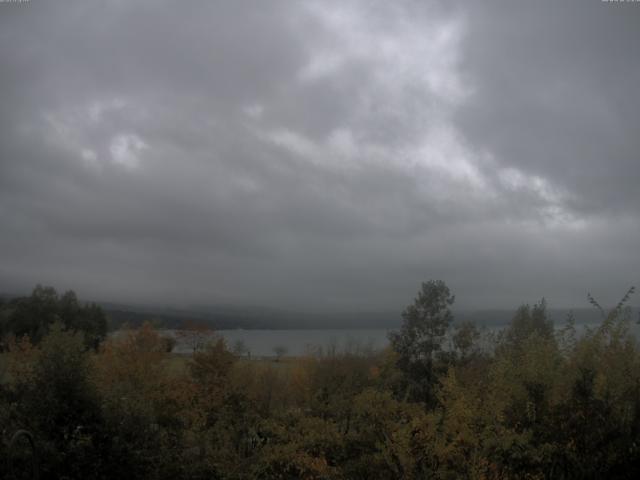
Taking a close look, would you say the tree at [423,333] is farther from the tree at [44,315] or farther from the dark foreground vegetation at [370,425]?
the tree at [44,315]

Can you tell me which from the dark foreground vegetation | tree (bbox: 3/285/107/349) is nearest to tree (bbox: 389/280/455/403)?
the dark foreground vegetation

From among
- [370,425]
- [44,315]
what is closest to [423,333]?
[370,425]

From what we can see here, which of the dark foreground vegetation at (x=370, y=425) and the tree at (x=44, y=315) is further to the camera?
the tree at (x=44, y=315)

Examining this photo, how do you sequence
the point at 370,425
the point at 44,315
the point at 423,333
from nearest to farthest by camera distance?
the point at 370,425, the point at 423,333, the point at 44,315

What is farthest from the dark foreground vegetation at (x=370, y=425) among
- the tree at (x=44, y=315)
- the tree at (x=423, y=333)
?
the tree at (x=44, y=315)

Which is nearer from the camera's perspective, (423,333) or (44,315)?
(423,333)

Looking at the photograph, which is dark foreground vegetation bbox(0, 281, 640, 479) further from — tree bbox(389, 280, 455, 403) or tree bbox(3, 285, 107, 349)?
tree bbox(3, 285, 107, 349)

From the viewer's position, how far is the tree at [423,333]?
45.1 m

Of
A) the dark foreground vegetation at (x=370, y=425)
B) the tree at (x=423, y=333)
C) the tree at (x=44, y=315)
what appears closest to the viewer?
the dark foreground vegetation at (x=370, y=425)

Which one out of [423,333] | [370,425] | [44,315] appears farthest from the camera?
[44,315]

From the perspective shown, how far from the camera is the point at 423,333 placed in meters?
46.1

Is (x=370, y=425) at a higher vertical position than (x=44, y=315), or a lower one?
lower

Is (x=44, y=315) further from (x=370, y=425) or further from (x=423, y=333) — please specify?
(x=370, y=425)

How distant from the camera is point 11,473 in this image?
15359 millimetres
